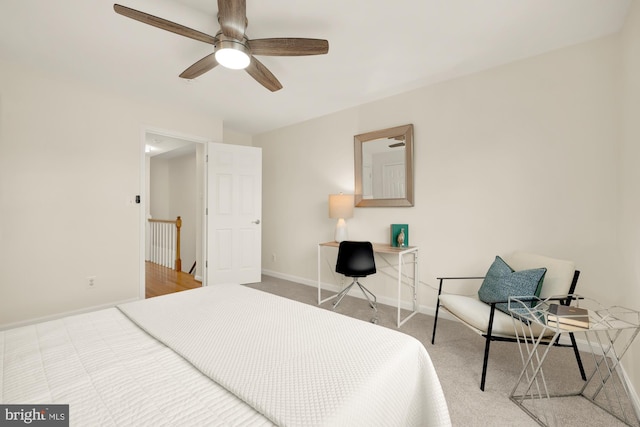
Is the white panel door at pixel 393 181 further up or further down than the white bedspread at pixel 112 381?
further up

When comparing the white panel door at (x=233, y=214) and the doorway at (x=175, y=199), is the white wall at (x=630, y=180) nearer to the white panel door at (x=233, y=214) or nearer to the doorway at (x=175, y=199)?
the white panel door at (x=233, y=214)

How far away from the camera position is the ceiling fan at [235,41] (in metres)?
1.57

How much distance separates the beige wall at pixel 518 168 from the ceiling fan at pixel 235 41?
5.52 ft

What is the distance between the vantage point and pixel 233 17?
1616mm

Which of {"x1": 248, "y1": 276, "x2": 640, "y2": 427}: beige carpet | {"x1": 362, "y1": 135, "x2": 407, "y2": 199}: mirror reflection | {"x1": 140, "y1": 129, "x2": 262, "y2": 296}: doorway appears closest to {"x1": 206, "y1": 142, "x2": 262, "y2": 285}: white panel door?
{"x1": 140, "y1": 129, "x2": 262, "y2": 296}: doorway

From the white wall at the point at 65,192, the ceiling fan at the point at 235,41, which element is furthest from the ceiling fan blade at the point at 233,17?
the white wall at the point at 65,192

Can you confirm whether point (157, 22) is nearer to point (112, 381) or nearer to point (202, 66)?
point (202, 66)

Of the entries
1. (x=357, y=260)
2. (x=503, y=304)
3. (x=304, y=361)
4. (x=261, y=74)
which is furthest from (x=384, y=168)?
(x=304, y=361)

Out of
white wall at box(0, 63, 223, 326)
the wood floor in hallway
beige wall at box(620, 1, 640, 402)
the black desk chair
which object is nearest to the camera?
beige wall at box(620, 1, 640, 402)

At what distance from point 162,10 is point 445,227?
3047mm

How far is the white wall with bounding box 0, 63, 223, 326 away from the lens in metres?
2.54

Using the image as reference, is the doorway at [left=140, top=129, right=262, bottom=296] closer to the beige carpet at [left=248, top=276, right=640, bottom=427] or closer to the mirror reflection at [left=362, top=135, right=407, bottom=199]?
the mirror reflection at [left=362, top=135, right=407, bottom=199]

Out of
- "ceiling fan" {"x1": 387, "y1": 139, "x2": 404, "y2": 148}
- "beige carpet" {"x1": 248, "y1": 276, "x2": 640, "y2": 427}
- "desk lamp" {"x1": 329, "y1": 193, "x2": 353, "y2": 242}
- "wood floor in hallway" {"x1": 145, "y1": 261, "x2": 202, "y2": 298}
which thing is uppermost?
"ceiling fan" {"x1": 387, "y1": 139, "x2": 404, "y2": 148}

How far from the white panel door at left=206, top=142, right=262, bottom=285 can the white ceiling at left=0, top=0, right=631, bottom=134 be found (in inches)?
43.9
